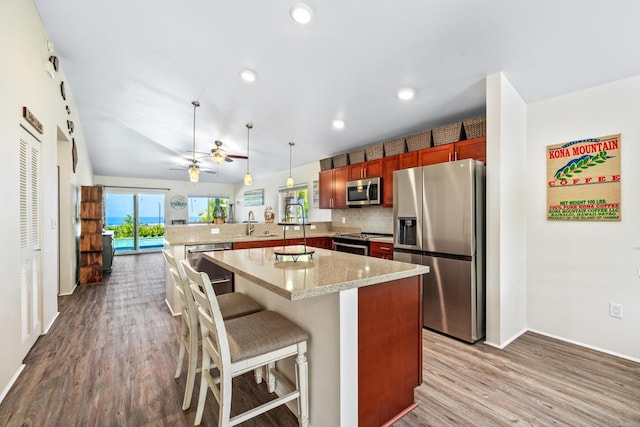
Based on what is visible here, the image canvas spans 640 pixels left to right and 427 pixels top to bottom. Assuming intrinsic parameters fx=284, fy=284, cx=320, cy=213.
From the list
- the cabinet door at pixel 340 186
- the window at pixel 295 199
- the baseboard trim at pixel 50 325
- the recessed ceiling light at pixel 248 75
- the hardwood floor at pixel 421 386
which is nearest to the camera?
the hardwood floor at pixel 421 386

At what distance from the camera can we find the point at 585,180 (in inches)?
101

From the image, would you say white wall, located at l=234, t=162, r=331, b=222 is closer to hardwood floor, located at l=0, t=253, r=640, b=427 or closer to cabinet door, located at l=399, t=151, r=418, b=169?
cabinet door, located at l=399, t=151, r=418, b=169

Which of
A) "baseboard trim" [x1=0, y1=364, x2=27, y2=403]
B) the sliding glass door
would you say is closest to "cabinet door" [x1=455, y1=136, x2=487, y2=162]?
"baseboard trim" [x1=0, y1=364, x2=27, y2=403]

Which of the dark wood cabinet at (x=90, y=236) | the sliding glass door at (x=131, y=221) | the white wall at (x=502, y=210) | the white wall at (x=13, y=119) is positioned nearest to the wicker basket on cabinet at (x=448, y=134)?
the white wall at (x=502, y=210)

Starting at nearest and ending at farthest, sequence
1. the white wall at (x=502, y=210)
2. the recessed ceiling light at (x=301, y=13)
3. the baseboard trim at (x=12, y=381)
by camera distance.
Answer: the baseboard trim at (x=12, y=381), the recessed ceiling light at (x=301, y=13), the white wall at (x=502, y=210)

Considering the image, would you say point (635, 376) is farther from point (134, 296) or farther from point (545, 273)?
point (134, 296)

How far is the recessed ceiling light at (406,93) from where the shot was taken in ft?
9.71

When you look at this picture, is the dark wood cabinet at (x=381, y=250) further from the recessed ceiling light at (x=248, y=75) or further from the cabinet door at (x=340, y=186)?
the recessed ceiling light at (x=248, y=75)

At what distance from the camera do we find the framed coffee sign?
7.92 feet

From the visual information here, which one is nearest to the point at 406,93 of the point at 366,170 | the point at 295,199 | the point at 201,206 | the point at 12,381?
the point at 366,170

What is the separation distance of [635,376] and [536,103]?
2.44 m

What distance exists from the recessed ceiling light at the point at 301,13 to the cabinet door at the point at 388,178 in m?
2.28

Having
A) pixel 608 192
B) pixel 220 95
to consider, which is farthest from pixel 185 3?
pixel 608 192

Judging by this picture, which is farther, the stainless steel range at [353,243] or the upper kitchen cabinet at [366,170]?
the upper kitchen cabinet at [366,170]
